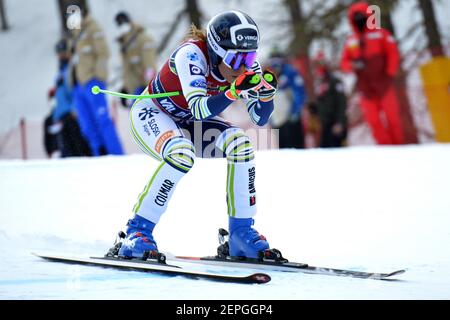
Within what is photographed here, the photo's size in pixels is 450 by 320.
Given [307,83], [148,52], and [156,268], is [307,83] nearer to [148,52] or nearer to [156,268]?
[148,52]

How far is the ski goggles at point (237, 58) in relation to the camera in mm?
5719

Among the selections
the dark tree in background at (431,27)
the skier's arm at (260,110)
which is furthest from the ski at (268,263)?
the dark tree in background at (431,27)

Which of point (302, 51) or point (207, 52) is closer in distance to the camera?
point (207, 52)

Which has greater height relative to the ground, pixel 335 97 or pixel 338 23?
pixel 338 23

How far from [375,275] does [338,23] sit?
45.3 feet

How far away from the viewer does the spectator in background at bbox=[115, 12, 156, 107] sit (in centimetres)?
1241

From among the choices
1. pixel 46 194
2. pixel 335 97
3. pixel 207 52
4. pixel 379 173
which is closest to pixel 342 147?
pixel 335 97

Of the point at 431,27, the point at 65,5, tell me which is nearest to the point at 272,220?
the point at 431,27

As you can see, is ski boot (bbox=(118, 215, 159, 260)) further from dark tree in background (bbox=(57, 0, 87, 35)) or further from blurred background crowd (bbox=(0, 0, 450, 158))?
dark tree in background (bbox=(57, 0, 87, 35))

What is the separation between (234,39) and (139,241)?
4.43ft

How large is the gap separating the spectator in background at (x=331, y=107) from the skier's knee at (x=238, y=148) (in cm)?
702

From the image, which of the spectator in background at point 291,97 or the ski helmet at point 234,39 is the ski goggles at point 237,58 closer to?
the ski helmet at point 234,39

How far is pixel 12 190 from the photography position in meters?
9.62

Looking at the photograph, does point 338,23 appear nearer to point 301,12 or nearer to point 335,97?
point 301,12
